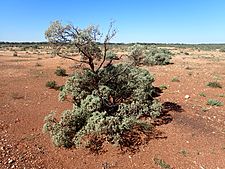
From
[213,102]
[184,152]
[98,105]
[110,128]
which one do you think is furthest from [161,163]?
[213,102]

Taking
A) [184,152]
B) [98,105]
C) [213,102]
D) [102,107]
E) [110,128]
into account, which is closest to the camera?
[184,152]

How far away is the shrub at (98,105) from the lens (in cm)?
1002

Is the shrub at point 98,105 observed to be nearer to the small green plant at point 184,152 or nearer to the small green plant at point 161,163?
the small green plant at point 161,163

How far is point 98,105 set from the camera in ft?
34.8

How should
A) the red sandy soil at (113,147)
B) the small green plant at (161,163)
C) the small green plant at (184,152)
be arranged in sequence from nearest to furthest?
the small green plant at (161,163), the red sandy soil at (113,147), the small green plant at (184,152)

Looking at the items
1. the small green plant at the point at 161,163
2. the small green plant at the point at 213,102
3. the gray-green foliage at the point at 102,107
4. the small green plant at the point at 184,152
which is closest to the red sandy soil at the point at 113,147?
the small green plant at the point at 184,152

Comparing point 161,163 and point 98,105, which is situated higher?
point 98,105

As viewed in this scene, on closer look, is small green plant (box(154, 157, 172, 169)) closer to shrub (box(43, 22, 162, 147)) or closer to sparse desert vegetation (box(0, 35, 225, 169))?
sparse desert vegetation (box(0, 35, 225, 169))

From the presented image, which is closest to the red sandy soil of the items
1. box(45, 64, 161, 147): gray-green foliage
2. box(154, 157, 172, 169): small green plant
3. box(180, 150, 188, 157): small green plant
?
box(180, 150, 188, 157): small green plant

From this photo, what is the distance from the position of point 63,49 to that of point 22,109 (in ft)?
13.3

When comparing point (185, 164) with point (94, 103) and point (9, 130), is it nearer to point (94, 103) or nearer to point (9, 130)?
point (94, 103)

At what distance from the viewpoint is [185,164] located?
9227 millimetres

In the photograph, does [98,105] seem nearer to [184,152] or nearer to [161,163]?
[161,163]

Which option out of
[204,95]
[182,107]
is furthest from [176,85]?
[182,107]
